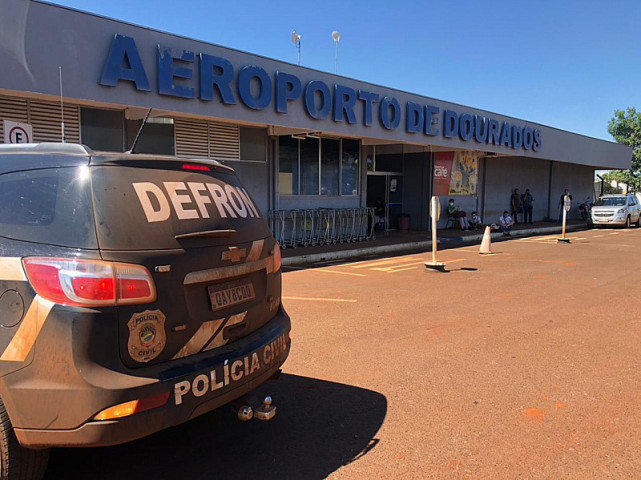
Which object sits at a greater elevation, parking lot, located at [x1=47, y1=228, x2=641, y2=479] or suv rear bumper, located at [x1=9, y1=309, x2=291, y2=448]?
suv rear bumper, located at [x1=9, y1=309, x2=291, y2=448]

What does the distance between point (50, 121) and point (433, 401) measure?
32.1 feet

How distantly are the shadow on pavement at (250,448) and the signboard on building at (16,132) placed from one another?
560 centimetres

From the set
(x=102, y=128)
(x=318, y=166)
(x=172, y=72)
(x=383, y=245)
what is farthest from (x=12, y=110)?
(x=383, y=245)

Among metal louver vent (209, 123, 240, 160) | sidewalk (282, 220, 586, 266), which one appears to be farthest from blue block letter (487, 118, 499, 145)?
metal louver vent (209, 123, 240, 160)

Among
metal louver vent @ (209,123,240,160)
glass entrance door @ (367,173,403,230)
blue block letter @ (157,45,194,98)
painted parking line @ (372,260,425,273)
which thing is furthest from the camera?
glass entrance door @ (367,173,403,230)

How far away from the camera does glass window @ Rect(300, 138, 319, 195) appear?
15.8 metres

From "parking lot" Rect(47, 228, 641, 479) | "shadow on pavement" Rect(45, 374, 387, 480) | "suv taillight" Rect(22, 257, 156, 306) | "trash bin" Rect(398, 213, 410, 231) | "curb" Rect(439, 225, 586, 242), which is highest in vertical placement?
"suv taillight" Rect(22, 257, 156, 306)

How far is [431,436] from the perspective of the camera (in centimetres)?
360

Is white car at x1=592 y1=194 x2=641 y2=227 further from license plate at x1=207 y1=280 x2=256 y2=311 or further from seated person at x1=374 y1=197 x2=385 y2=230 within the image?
license plate at x1=207 y1=280 x2=256 y2=311

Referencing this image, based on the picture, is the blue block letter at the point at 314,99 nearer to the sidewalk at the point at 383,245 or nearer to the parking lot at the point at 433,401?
the sidewalk at the point at 383,245

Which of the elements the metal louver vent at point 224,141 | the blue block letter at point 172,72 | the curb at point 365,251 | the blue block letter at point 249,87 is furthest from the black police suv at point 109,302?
the metal louver vent at point 224,141

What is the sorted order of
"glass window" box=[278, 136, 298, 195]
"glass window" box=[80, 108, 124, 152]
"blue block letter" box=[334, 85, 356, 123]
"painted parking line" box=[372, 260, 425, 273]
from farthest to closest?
"glass window" box=[278, 136, 298, 195]
"blue block letter" box=[334, 85, 356, 123]
"painted parking line" box=[372, 260, 425, 273]
"glass window" box=[80, 108, 124, 152]

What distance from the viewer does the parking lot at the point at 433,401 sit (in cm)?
323

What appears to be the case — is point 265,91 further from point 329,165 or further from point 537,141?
point 537,141
